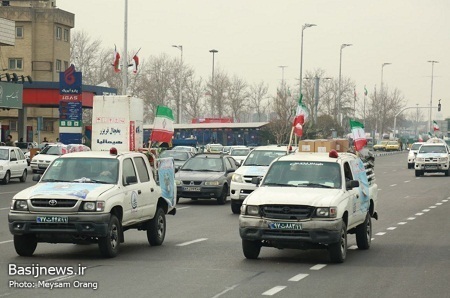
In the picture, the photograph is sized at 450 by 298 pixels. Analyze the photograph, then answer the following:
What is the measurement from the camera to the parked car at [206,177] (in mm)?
29297

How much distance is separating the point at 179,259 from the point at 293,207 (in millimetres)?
2063

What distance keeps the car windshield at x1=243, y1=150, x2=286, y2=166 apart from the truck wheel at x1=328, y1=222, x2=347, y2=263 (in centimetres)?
1283

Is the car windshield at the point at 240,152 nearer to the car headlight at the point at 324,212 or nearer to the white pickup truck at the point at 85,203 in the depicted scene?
the white pickup truck at the point at 85,203

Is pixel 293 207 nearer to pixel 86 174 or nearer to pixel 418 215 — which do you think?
pixel 86 174

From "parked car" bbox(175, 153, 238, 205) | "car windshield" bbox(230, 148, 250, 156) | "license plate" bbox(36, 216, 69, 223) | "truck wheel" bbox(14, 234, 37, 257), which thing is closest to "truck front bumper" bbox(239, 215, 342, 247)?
"license plate" bbox(36, 216, 69, 223)

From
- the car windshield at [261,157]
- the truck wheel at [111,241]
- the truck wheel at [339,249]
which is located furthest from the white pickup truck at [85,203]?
the car windshield at [261,157]

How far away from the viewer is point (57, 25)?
91500mm

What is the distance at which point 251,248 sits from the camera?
15227mm

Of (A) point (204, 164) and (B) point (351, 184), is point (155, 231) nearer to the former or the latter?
(B) point (351, 184)

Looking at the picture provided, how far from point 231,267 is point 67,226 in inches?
102

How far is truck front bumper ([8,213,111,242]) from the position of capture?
14.7m

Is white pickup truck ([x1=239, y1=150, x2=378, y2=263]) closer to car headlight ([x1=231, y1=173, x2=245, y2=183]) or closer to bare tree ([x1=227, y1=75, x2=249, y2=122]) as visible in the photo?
car headlight ([x1=231, y1=173, x2=245, y2=183])

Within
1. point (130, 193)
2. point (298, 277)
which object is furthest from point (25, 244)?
point (298, 277)

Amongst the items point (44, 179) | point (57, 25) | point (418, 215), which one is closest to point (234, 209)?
point (418, 215)
